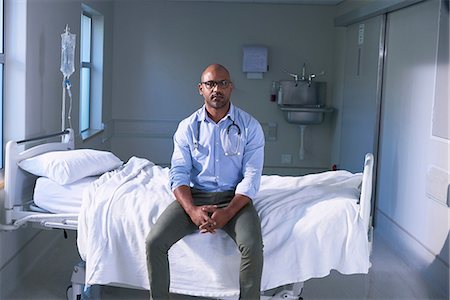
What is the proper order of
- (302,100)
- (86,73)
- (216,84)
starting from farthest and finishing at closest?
(302,100), (86,73), (216,84)

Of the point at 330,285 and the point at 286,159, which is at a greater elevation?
the point at 286,159

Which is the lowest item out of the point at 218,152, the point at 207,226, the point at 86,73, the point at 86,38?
the point at 207,226

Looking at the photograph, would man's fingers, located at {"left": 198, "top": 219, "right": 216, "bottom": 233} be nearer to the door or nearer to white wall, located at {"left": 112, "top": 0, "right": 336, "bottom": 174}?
the door

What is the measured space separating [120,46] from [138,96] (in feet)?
1.88

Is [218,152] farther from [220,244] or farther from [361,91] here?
[361,91]

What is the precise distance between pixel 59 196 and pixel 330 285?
1574 millimetres

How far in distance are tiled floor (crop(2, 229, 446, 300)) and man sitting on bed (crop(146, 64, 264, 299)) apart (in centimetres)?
68

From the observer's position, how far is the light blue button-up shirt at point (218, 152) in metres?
2.86

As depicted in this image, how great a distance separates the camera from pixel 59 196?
3.01m

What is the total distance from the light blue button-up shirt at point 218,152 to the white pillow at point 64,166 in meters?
0.51

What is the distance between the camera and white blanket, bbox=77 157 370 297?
2.66 m

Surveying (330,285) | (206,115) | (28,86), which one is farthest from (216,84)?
(330,285)

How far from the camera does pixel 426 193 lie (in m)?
3.66

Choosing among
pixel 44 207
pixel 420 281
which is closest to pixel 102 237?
pixel 44 207
